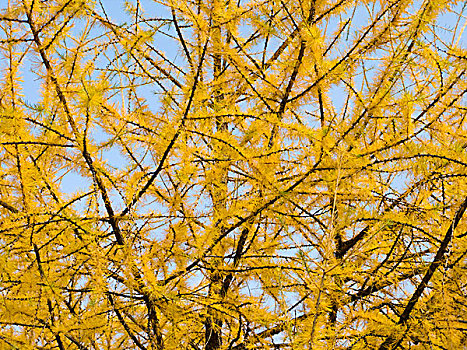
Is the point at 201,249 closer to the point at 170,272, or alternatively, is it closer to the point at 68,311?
the point at 170,272

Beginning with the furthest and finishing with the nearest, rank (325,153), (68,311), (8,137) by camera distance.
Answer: (68,311), (8,137), (325,153)

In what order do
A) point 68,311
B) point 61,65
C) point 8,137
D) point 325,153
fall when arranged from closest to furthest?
point 325,153, point 61,65, point 8,137, point 68,311

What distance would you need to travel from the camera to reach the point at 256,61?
312cm

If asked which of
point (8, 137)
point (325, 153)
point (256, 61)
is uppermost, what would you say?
point (256, 61)

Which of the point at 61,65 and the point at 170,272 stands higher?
the point at 61,65

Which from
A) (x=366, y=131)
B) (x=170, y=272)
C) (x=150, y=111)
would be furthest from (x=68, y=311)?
(x=366, y=131)

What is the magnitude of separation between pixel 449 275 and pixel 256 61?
1.63m

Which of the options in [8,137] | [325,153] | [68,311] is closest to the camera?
[325,153]

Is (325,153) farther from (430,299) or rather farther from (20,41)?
(20,41)

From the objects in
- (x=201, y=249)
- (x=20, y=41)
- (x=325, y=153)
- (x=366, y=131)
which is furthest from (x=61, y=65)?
(x=366, y=131)

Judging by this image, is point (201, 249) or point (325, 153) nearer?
point (325, 153)

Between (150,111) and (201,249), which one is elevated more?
(150,111)

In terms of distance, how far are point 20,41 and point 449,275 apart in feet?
8.16

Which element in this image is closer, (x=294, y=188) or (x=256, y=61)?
(x=294, y=188)
